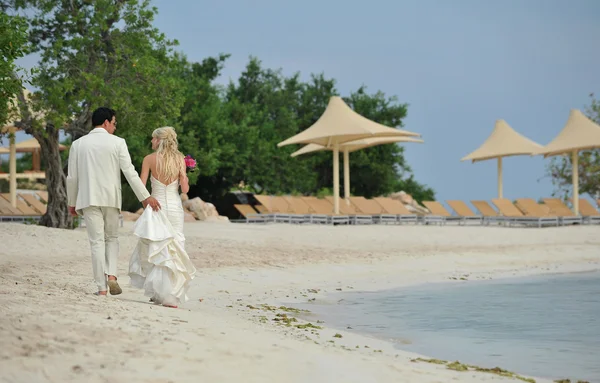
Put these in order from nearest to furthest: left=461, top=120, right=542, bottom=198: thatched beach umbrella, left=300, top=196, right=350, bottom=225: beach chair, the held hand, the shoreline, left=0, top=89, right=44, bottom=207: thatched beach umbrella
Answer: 1. the shoreline
2. the held hand
3. left=0, top=89, right=44, bottom=207: thatched beach umbrella
4. left=300, top=196, right=350, bottom=225: beach chair
5. left=461, top=120, right=542, bottom=198: thatched beach umbrella

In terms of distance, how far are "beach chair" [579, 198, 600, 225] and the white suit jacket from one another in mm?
19511

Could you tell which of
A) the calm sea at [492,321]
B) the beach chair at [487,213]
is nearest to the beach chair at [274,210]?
the beach chair at [487,213]

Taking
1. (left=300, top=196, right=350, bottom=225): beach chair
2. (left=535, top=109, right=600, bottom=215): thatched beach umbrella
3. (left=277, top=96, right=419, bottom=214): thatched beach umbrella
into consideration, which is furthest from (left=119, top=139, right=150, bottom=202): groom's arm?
(left=535, top=109, right=600, bottom=215): thatched beach umbrella

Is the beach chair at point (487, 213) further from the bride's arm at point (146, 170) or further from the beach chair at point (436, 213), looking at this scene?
the bride's arm at point (146, 170)

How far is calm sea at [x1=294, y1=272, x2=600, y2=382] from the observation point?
7081mm

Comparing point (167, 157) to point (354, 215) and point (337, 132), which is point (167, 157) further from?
point (337, 132)

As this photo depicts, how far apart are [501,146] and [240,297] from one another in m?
19.4

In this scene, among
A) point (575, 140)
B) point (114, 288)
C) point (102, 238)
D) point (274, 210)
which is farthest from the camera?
point (575, 140)

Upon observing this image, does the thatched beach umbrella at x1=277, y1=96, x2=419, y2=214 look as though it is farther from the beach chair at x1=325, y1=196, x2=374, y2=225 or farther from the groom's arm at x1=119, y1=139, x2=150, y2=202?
the groom's arm at x1=119, y1=139, x2=150, y2=202

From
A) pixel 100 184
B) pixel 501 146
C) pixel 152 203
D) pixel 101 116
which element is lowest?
pixel 152 203

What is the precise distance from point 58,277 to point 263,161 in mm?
20942

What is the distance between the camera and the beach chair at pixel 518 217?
2395 cm

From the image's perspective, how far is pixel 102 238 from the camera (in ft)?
25.0

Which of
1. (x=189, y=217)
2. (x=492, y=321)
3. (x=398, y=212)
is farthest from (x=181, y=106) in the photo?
(x=492, y=321)
